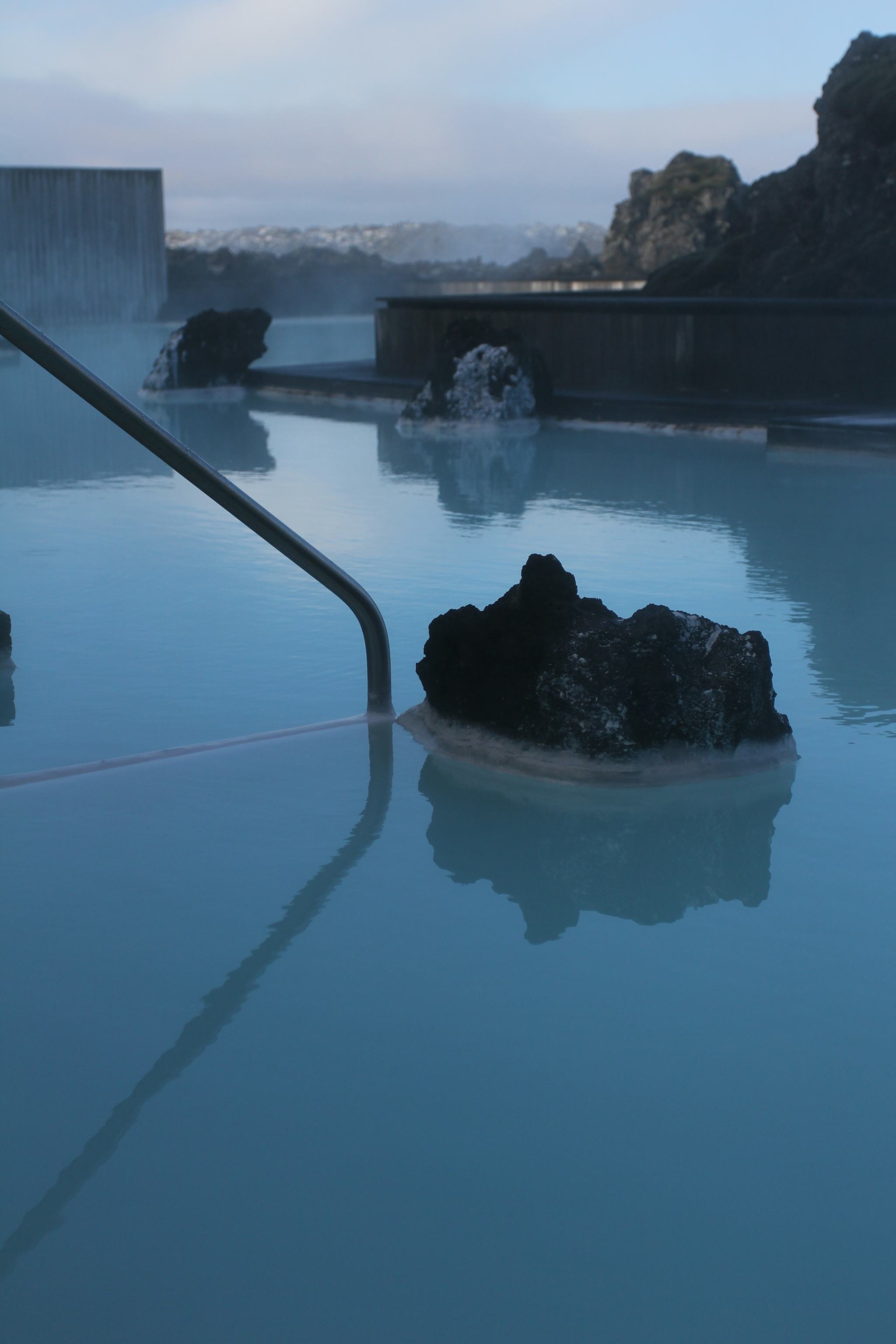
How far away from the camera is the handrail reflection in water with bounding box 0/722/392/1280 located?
5.17 ft

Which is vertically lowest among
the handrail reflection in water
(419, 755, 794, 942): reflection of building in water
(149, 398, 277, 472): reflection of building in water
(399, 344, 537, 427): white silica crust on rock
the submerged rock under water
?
the handrail reflection in water

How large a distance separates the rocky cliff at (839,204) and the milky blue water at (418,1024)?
7.39 metres

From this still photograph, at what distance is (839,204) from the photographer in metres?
11.5

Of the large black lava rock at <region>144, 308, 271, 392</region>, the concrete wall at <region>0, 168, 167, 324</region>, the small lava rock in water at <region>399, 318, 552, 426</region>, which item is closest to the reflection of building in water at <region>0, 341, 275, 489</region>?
the large black lava rock at <region>144, 308, 271, 392</region>

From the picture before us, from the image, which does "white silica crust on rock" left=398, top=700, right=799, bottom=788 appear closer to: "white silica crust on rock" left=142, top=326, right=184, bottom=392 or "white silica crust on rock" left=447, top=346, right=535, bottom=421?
"white silica crust on rock" left=447, top=346, right=535, bottom=421

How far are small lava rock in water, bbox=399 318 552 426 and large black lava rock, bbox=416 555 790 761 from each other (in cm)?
741

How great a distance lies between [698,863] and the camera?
8.59ft

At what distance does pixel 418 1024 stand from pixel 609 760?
41.8 inches

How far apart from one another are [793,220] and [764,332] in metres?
2.34

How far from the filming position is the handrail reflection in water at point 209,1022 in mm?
1575

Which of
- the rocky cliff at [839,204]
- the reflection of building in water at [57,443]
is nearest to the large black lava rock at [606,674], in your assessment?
the reflection of building in water at [57,443]

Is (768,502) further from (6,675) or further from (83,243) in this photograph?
(83,243)

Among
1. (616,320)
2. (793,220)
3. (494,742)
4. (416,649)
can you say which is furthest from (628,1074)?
(793,220)

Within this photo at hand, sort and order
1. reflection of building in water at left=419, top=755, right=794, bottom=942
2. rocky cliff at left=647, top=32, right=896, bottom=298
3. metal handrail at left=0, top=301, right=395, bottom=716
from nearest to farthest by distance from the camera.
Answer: reflection of building in water at left=419, top=755, right=794, bottom=942 → metal handrail at left=0, top=301, right=395, bottom=716 → rocky cliff at left=647, top=32, right=896, bottom=298
